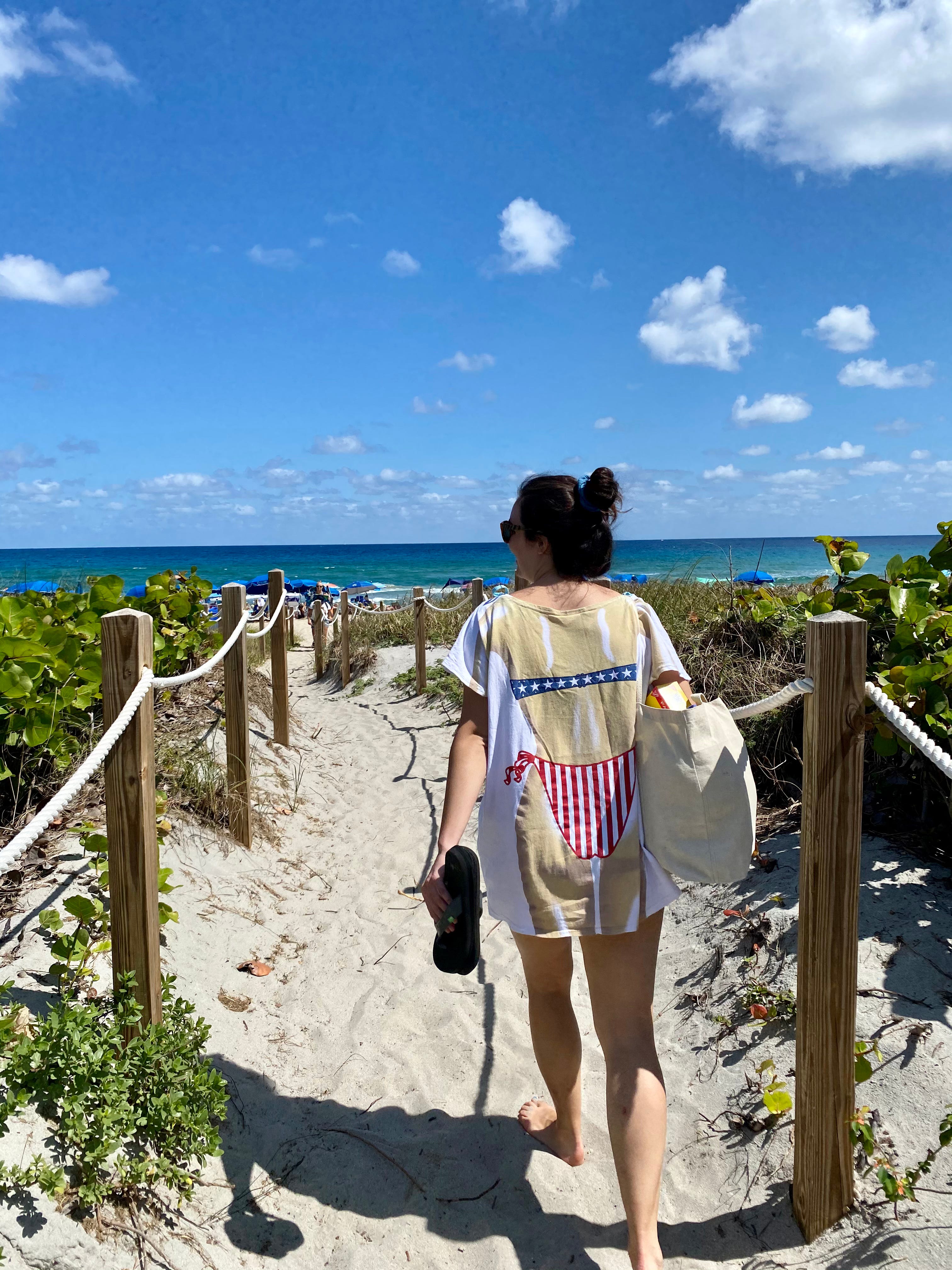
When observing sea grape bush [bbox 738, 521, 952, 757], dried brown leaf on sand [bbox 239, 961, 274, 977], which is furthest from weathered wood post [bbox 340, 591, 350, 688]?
dried brown leaf on sand [bbox 239, 961, 274, 977]

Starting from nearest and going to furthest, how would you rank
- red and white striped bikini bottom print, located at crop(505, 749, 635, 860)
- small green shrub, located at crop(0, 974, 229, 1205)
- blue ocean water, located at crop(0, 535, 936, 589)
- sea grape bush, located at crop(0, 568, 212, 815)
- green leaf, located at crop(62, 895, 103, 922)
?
red and white striped bikini bottom print, located at crop(505, 749, 635, 860) → small green shrub, located at crop(0, 974, 229, 1205) → green leaf, located at crop(62, 895, 103, 922) → sea grape bush, located at crop(0, 568, 212, 815) → blue ocean water, located at crop(0, 535, 936, 589)

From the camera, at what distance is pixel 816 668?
185 cm

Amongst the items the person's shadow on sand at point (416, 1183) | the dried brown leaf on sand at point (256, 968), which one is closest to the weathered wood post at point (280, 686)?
the dried brown leaf on sand at point (256, 968)

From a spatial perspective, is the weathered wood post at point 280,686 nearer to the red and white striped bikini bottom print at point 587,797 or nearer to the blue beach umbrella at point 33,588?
Answer: the blue beach umbrella at point 33,588

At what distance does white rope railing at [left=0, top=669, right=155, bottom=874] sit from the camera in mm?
1582

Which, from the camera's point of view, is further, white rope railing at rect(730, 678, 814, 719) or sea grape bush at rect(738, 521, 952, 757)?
sea grape bush at rect(738, 521, 952, 757)

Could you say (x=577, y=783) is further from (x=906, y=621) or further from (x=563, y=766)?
(x=906, y=621)

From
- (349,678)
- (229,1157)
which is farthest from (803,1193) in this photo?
(349,678)

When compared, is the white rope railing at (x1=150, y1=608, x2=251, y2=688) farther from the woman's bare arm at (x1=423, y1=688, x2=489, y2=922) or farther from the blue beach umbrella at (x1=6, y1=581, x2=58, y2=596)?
the blue beach umbrella at (x1=6, y1=581, x2=58, y2=596)

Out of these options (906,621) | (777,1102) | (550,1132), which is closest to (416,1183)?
(550,1132)

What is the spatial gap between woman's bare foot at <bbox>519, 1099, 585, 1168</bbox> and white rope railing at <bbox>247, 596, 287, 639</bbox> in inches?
132

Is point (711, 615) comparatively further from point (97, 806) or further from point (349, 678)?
point (349, 678)

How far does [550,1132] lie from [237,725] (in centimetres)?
289

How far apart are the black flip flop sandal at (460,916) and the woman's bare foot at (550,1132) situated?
99cm
